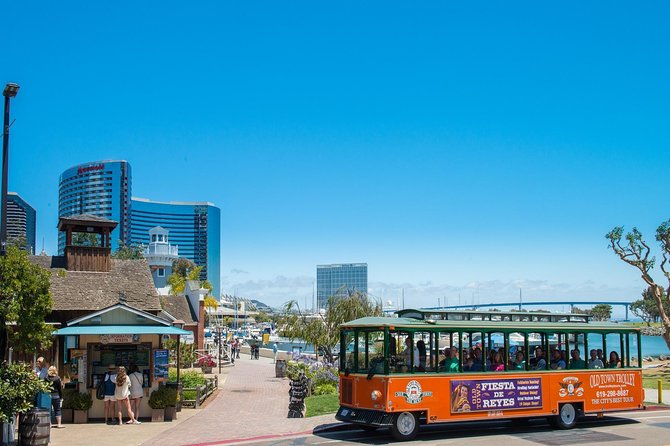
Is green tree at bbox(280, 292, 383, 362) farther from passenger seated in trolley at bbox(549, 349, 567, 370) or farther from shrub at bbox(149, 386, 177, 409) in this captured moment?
passenger seated in trolley at bbox(549, 349, 567, 370)

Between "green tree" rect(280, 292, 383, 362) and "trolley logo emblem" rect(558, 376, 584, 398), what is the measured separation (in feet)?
56.3

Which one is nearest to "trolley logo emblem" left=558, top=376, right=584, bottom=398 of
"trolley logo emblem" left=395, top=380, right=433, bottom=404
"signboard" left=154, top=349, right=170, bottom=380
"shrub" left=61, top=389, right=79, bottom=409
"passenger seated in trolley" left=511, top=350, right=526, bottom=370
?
"passenger seated in trolley" left=511, top=350, right=526, bottom=370

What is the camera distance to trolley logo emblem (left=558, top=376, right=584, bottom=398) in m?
19.4

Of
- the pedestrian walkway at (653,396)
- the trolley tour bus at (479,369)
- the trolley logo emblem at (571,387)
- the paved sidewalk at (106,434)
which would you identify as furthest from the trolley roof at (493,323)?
the pedestrian walkway at (653,396)

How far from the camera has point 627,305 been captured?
194 metres

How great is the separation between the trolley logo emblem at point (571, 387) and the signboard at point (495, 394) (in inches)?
32.5

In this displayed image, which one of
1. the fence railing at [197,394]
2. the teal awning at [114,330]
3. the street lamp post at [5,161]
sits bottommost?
the fence railing at [197,394]

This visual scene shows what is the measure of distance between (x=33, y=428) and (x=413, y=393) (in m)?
8.81

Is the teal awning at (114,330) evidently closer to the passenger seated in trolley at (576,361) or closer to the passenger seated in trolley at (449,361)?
the passenger seated in trolley at (449,361)

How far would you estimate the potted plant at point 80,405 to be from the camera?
2062 centimetres

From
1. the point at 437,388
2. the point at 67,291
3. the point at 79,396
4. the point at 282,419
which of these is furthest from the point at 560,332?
the point at 67,291

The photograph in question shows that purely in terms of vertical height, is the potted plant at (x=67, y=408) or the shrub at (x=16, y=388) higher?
the shrub at (x=16, y=388)

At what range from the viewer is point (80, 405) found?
67.7 ft

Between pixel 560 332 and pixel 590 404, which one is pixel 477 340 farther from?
pixel 590 404
